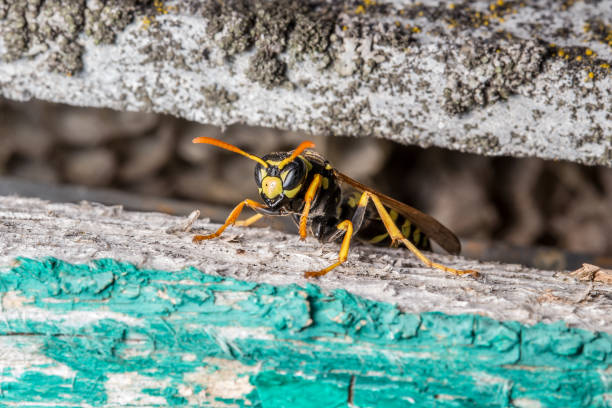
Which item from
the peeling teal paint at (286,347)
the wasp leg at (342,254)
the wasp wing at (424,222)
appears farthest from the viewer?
the wasp wing at (424,222)

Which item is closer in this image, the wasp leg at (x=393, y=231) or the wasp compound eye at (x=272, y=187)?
the wasp leg at (x=393, y=231)

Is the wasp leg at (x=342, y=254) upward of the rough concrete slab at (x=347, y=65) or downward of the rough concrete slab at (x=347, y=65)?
downward

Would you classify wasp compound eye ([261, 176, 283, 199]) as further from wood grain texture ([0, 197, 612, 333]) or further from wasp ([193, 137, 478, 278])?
wood grain texture ([0, 197, 612, 333])

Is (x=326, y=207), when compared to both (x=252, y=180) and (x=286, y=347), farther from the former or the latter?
(x=252, y=180)

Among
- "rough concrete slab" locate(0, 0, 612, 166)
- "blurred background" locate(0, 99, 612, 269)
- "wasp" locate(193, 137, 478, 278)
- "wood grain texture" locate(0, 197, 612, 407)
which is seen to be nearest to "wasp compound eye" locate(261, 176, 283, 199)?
"wasp" locate(193, 137, 478, 278)

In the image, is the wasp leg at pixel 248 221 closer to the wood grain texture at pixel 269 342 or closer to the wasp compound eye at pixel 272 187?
the wasp compound eye at pixel 272 187

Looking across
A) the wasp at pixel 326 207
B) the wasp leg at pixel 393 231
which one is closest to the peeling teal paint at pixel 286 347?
the wasp at pixel 326 207

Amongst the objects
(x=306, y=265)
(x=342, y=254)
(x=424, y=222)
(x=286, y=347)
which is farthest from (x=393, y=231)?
(x=286, y=347)

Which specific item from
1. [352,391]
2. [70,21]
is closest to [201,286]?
[352,391]
